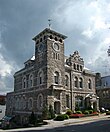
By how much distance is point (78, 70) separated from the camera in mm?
50938

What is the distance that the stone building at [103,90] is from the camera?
2559 inches

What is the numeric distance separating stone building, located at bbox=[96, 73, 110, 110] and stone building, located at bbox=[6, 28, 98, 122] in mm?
13255

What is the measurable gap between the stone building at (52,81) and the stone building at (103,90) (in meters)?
13.3

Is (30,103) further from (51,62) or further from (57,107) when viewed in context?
(51,62)

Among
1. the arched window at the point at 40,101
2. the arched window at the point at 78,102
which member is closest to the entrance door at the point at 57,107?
the arched window at the point at 40,101

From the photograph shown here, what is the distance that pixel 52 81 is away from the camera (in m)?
41.8

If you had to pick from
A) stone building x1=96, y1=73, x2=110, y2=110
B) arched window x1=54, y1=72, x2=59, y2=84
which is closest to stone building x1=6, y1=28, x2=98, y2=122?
arched window x1=54, y1=72, x2=59, y2=84

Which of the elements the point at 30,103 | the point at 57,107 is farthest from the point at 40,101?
the point at 30,103

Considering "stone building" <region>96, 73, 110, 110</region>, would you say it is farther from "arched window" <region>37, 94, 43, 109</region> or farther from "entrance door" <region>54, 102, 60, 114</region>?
"arched window" <region>37, 94, 43, 109</region>

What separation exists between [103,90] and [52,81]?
30.8 m

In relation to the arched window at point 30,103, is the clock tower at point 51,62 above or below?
above

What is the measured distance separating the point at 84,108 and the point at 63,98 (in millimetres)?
8759

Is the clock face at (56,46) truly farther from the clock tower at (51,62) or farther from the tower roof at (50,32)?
the tower roof at (50,32)

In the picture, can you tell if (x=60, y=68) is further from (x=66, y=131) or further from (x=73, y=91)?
(x=66, y=131)
